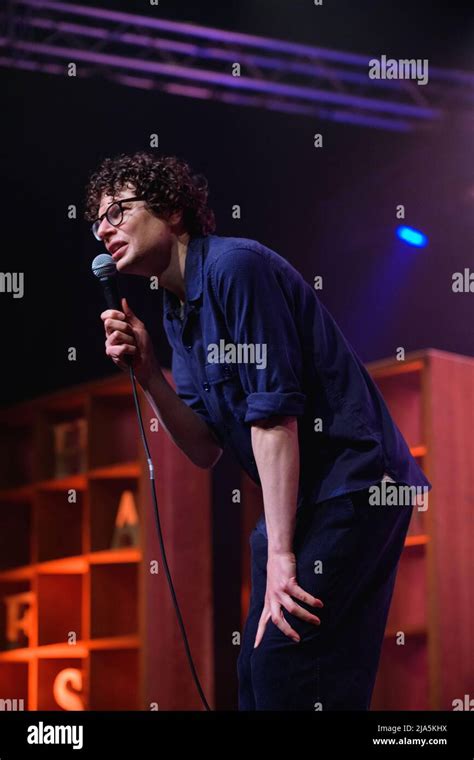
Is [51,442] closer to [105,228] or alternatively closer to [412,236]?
[412,236]

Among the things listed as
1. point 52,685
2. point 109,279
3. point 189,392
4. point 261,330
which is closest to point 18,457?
point 52,685

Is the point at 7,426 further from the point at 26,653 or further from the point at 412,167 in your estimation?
the point at 412,167

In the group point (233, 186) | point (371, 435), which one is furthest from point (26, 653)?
point (371, 435)

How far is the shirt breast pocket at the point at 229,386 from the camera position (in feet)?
5.48

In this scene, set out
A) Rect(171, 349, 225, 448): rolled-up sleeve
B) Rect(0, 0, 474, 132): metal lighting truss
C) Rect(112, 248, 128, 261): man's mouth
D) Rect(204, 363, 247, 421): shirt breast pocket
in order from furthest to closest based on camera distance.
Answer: Rect(0, 0, 474, 132): metal lighting truss
Rect(171, 349, 225, 448): rolled-up sleeve
Rect(112, 248, 128, 261): man's mouth
Rect(204, 363, 247, 421): shirt breast pocket

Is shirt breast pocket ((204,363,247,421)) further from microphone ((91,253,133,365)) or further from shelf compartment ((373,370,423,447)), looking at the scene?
shelf compartment ((373,370,423,447))

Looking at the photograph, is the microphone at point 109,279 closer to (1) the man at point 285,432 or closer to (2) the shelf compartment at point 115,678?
(1) the man at point 285,432

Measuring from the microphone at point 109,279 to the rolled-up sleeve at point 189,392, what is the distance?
7.6 inches

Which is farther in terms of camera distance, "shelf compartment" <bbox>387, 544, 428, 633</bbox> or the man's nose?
"shelf compartment" <bbox>387, 544, 428, 633</bbox>

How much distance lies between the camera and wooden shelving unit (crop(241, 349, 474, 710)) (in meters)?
3.21

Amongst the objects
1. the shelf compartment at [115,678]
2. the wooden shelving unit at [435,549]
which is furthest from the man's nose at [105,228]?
the shelf compartment at [115,678]

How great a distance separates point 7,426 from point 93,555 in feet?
2.71

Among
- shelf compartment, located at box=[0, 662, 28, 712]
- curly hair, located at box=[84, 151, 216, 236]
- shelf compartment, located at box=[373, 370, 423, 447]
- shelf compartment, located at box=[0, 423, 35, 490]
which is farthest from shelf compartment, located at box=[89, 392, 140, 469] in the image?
curly hair, located at box=[84, 151, 216, 236]

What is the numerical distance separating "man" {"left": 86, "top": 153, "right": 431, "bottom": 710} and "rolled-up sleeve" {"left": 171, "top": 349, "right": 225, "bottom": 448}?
3.5 inches
